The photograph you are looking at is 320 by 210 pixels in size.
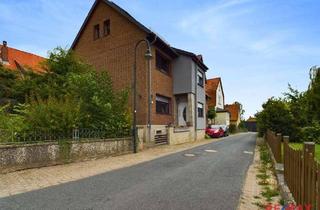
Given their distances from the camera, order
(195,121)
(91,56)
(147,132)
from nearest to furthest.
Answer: (147,132)
(91,56)
(195,121)

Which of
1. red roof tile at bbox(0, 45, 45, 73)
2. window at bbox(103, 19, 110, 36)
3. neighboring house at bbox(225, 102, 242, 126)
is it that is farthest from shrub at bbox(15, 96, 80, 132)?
neighboring house at bbox(225, 102, 242, 126)

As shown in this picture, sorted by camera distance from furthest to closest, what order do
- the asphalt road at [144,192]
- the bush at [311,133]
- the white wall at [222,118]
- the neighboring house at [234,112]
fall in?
the neighboring house at [234,112]
the white wall at [222,118]
the bush at [311,133]
the asphalt road at [144,192]

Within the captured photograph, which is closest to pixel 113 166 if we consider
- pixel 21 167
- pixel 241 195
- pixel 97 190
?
pixel 21 167

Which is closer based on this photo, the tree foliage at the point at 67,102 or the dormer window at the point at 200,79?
the tree foliage at the point at 67,102

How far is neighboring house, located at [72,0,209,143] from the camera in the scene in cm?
2180

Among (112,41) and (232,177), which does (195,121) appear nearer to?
(112,41)

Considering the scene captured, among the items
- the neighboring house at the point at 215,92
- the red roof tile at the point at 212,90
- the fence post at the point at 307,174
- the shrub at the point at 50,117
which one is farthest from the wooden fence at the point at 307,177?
the red roof tile at the point at 212,90

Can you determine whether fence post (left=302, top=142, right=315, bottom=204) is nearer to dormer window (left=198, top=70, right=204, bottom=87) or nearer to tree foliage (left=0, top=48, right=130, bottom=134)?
tree foliage (left=0, top=48, right=130, bottom=134)

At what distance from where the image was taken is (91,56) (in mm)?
25297

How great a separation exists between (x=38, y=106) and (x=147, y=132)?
8.79 m

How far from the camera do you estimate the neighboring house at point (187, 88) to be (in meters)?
26.3

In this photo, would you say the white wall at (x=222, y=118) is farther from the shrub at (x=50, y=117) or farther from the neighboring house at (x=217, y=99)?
the shrub at (x=50, y=117)

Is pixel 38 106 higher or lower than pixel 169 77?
lower

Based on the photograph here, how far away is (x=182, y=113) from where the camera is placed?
1125 inches
